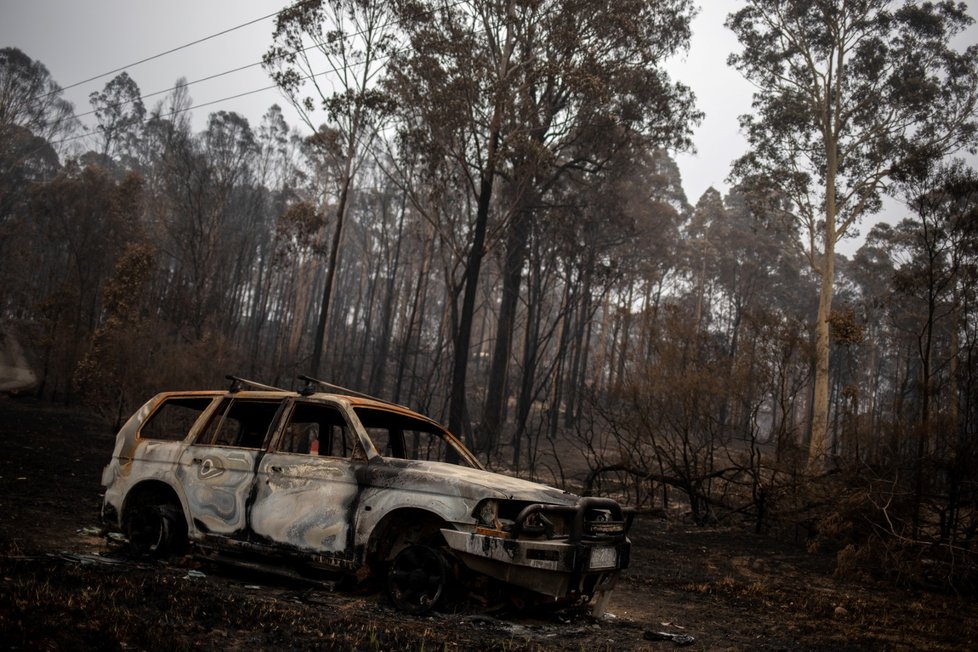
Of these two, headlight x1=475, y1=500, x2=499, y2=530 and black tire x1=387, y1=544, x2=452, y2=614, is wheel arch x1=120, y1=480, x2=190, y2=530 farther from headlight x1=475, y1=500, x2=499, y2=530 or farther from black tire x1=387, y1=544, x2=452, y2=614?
headlight x1=475, y1=500, x2=499, y2=530

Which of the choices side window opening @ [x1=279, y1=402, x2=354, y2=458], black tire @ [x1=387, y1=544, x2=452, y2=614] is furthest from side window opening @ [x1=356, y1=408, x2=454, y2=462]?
black tire @ [x1=387, y1=544, x2=452, y2=614]

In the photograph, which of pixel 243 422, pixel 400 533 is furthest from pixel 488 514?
pixel 243 422

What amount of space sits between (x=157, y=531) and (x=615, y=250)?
3161 centimetres

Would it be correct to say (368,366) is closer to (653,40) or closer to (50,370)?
(50,370)

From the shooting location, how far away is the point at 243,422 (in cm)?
680

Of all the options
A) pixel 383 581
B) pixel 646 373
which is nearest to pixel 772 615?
pixel 383 581

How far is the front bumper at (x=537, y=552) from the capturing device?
4746mm

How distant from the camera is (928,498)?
998 centimetres

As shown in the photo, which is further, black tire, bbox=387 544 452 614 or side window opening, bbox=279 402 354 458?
side window opening, bbox=279 402 354 458

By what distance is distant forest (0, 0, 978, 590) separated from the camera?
12.5 metres

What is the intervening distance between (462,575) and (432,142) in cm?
1648

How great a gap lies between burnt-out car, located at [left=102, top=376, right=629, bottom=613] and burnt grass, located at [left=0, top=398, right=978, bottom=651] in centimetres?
27

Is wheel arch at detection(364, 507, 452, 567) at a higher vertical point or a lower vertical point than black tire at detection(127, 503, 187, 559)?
higher

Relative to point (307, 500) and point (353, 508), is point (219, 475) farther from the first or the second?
point (353, 508)
